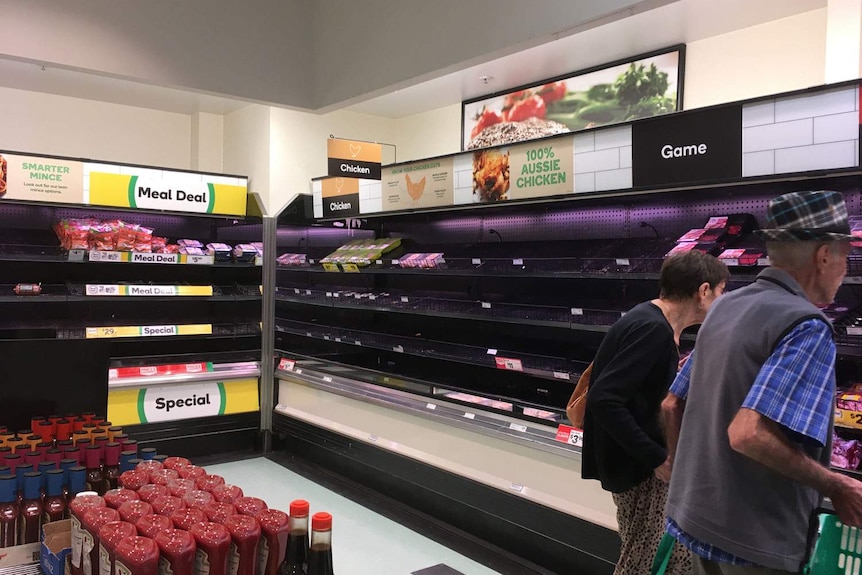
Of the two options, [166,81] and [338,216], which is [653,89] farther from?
[166,81]

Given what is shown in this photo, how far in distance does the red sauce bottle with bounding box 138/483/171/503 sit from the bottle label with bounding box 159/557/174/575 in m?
0.37

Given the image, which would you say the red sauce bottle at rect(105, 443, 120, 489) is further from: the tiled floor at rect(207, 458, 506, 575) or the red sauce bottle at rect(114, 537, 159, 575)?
the tiled floor at rect(207, 458, 506, 575)

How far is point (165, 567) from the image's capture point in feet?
4.62

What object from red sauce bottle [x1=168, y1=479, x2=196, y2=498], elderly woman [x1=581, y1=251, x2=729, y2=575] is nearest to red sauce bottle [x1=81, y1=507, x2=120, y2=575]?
red sauce bottle [x1=168, y1=479, x2=196, y2=498]

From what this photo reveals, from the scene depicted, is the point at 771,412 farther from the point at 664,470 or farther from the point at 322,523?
the point at 322,523

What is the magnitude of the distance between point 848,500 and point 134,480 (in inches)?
71.9

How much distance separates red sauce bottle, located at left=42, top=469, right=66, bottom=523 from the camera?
1910 mm

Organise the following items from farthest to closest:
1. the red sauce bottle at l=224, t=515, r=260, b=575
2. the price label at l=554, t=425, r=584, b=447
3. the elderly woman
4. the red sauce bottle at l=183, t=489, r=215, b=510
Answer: the price label at l=554, t=425, r=584, b=447, the elderly woman, the red sauce bottle at l=183, t=489, r=215, b=510, the red sauce bottle at l=224, t=515, r=260, b=575

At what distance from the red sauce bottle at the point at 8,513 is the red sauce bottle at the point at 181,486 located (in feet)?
1.46

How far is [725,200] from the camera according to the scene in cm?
375

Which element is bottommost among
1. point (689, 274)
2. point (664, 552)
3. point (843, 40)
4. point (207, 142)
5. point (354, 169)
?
point (664, 552)

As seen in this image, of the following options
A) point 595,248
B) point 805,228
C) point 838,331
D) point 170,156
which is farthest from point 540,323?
point 170,156

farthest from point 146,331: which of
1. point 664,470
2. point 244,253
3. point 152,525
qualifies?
point 664,470

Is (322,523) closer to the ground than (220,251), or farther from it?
closer to the ground
